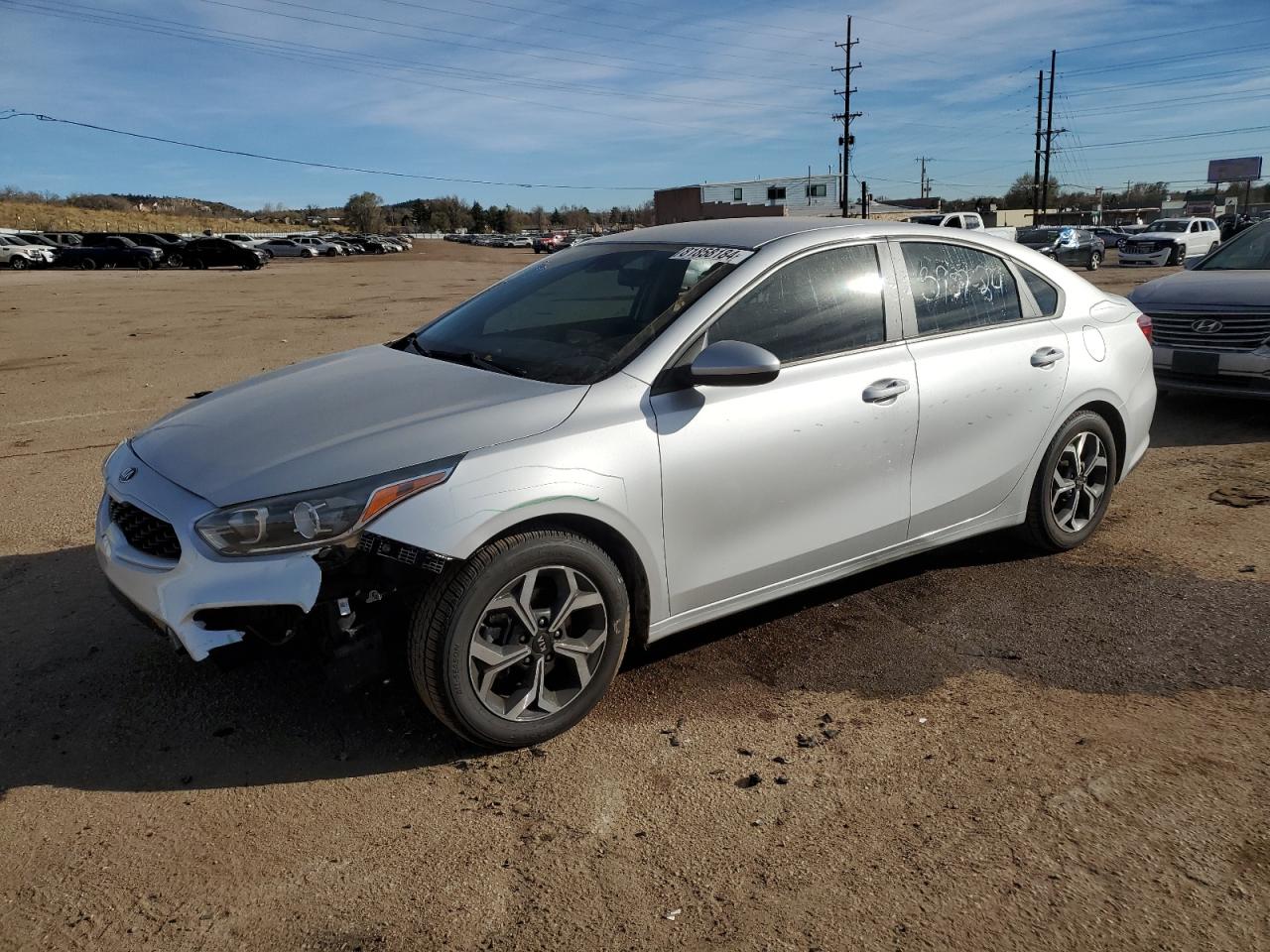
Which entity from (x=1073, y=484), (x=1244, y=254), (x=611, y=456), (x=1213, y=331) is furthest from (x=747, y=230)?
(x=1244, y=254)

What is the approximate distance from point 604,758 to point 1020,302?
3001 mm

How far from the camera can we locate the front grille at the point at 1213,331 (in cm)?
746

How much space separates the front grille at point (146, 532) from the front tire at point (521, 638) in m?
0.85

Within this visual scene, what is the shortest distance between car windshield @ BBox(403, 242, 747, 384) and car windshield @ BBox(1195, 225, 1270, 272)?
22.1 ft

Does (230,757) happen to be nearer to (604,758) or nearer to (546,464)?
(604,758)

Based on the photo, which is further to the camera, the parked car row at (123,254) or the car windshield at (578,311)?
the parked car row at (123,254)

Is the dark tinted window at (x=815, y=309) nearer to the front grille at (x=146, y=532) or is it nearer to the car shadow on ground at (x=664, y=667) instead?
the car shadow on ground at (x=664, y=667)

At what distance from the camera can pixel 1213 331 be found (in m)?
7.68

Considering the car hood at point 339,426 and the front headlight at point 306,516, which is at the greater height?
the car hood at point 339,426

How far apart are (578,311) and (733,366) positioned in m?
1.16

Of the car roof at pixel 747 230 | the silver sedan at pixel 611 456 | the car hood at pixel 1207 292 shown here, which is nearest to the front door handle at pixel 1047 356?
the silver sedan at pixel 611 456

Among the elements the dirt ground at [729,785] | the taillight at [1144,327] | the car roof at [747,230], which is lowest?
the dirt ground at [729,785]

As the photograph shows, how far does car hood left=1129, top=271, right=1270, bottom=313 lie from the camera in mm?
7590

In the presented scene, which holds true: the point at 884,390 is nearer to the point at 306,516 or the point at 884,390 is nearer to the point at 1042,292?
the point at 1042,292
